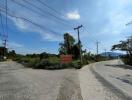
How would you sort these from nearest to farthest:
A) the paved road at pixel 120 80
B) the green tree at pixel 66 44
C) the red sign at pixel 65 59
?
the paved road at pixel 120 80, the red sign at pixel 65 59, the green tree at pixel 66 44

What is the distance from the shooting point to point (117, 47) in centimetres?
5775

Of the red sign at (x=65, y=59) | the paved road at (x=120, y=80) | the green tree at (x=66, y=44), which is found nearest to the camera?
the paved road at (x=120, y=80)

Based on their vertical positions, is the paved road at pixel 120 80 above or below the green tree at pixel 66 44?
below

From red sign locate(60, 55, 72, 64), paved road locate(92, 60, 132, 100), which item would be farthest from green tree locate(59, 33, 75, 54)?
paved road locate(92, 60, 132, 100)

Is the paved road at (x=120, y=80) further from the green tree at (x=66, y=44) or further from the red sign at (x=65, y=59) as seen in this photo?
the green tree at (x=66, y=44)

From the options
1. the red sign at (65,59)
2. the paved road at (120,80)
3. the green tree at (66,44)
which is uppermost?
the green tree at (66,44)

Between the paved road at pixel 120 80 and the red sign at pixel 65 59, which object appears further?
the red sign at pixel 65 59

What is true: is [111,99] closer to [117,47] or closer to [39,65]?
[39,65]

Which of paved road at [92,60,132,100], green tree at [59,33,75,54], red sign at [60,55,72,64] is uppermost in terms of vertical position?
green tree at [59,33,75,54]

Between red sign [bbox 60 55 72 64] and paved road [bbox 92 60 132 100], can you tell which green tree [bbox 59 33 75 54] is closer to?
red sign [bbox 60 55 72 64]

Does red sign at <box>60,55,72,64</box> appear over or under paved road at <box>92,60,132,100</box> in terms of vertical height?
over

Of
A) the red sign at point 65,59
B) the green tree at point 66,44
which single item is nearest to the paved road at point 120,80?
the red sign at point 65,59

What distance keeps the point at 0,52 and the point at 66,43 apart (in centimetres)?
4436

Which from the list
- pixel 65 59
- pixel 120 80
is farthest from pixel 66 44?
pixel 120 80
